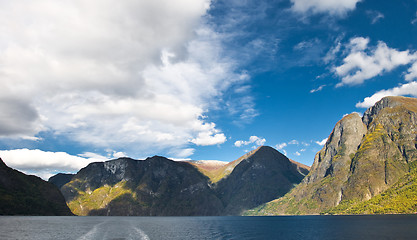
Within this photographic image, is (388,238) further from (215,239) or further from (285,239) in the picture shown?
(215,239)

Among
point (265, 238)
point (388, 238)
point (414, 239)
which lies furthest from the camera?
point (265, 238)

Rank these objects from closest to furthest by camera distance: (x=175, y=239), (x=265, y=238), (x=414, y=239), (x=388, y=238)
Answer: (x=414, y=239) → (x=388, y=238) → (x=175, y=239) → (x=265, y=238)

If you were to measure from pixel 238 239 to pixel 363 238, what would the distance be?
46.6 meters

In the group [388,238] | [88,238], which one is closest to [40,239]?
[88,238]

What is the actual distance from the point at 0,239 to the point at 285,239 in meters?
102

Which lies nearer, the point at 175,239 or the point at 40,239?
the point at 40,239

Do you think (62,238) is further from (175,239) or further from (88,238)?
(175,239)

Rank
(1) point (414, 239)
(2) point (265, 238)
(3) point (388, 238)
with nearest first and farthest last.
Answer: (1) point (414, 239), (3) point (388, 238), (2) point (265, 238)

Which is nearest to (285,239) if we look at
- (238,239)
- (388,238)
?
(238,239)

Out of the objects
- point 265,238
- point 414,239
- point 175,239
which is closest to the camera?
point 414,239

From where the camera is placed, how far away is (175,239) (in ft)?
345

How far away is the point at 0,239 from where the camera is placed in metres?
93.2

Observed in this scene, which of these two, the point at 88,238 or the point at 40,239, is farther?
the point at 88,238

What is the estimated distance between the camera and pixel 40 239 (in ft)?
316
